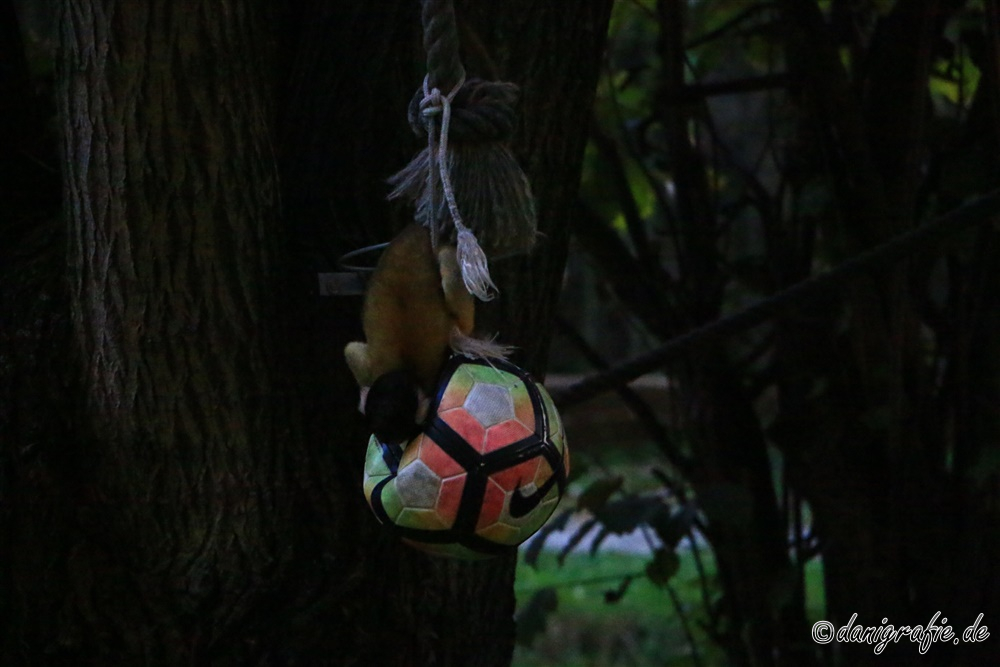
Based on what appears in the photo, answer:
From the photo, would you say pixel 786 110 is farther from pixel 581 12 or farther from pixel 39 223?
pixel 39 223

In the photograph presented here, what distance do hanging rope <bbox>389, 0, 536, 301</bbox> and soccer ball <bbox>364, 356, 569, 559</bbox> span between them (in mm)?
171

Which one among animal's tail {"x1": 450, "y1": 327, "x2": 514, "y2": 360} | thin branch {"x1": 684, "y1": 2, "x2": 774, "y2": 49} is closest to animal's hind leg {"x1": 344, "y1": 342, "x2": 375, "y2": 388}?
animal's tail {"x1": 450, "y1": 327, "x2": 514, "y2": 360}

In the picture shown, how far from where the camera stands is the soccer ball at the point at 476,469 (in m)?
1.06

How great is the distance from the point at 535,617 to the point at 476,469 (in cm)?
155

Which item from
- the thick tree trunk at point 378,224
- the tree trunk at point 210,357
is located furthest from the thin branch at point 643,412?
the tree trunk at point 210,357

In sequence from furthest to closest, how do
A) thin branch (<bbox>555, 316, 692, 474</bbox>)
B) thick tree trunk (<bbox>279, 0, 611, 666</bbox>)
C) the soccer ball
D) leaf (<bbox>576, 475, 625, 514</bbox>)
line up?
thin branch (<bbox>555, 316, 692, 474</bbox>) < leaf (<bbox>576, 475, 625, 514</bbox>) < thick tree trunk (<bbox>279, 0, 611, 666</bbox>) < the soccer ball

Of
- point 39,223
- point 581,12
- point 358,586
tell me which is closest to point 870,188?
point 581,12

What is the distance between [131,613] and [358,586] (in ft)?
0.97

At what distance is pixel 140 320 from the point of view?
1.40 m

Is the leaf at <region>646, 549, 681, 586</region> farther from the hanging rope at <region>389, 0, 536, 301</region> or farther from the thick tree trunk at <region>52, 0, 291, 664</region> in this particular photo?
the hanging rope at <region>389, 0, 536, 301</region>

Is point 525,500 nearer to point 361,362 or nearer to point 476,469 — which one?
point 476,469

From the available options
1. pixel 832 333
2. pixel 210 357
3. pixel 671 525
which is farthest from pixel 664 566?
pixel 210 357

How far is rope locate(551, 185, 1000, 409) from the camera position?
1878 millimetres

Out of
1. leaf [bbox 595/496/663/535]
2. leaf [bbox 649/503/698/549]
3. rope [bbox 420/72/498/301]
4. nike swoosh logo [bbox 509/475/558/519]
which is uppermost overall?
rope [bbox 420/72/498/301]
